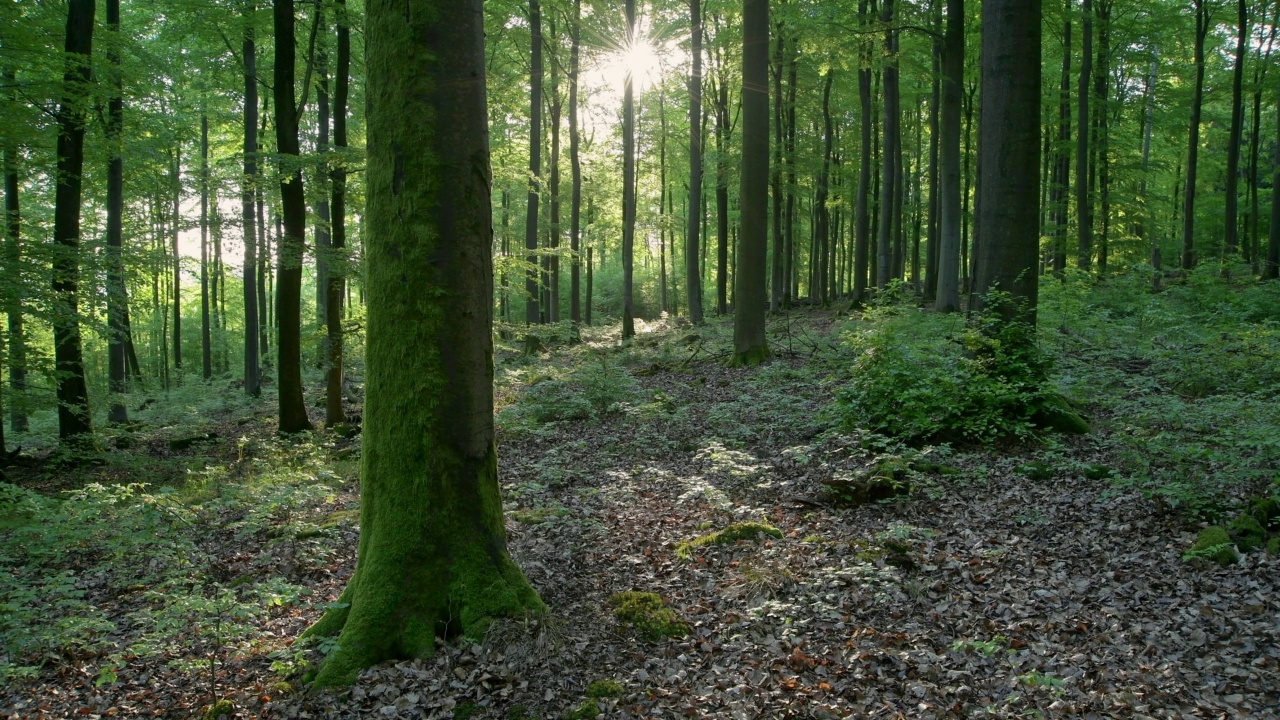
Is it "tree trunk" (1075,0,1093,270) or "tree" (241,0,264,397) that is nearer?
"tree" (241,0,264,397)

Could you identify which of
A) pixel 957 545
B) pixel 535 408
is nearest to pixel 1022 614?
pixel 957 545

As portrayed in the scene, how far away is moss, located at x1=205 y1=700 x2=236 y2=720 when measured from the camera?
11.7 feet

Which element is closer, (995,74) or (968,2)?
(995,74)

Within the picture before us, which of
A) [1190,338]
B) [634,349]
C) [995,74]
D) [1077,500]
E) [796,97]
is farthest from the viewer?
[796,97]

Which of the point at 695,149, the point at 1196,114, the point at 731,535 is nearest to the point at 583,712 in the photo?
the point at 731,535

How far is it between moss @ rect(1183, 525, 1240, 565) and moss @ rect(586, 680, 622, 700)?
3.93 meters

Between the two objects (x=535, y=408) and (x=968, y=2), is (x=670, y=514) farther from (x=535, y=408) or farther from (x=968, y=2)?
(x=968, y=2)

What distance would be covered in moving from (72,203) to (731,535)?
12110 millimetres

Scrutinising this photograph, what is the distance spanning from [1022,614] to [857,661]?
→ 3.96 ft

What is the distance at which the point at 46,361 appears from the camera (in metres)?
8.99

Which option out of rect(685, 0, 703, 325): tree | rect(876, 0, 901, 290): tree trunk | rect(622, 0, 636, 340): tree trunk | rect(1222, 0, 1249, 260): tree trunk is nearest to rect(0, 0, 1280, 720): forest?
rect(876, 0, 901, 290): tree trunk

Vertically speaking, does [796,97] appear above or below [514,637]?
above


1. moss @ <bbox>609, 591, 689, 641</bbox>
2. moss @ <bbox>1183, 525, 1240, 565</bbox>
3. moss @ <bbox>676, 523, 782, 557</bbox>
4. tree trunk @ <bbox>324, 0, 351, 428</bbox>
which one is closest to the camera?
moss @ <bbox>609, 591, 689, 641</bbox>

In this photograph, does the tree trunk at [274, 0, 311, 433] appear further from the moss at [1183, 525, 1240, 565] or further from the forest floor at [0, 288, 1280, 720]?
the moss at [1183, 525, 1240, 565]
